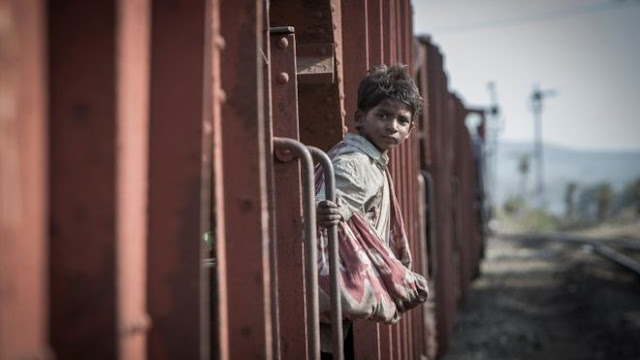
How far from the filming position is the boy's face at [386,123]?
9.21 feet

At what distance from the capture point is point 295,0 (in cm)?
309

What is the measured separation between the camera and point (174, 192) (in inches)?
56.0

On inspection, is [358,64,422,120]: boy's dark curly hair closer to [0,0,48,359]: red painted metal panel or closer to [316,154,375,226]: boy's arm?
[316,154,375,226]: boy's arm

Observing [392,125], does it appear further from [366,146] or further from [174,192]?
[174,192]

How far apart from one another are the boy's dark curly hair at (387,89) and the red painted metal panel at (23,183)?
5.91 ft

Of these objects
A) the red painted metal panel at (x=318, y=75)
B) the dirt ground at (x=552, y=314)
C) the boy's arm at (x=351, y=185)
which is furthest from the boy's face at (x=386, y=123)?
the dirt ground at (x=552, y=314)

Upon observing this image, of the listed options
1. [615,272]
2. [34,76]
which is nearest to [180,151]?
[34,76]

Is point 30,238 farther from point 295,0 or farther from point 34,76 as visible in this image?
point 295,0

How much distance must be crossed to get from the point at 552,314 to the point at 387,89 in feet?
32.4

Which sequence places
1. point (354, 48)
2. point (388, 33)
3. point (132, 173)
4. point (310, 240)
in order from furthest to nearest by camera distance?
point (388, 33) < point (354, 48) < point (310, 240) < point (132, 173)

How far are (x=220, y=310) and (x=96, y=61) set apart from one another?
739 mm

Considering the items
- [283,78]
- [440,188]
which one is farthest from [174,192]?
[440,188]

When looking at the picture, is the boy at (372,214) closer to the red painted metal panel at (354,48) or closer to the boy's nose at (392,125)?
the boy's nose at (392,125)

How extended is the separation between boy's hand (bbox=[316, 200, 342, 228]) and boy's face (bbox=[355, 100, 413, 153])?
55 cm
